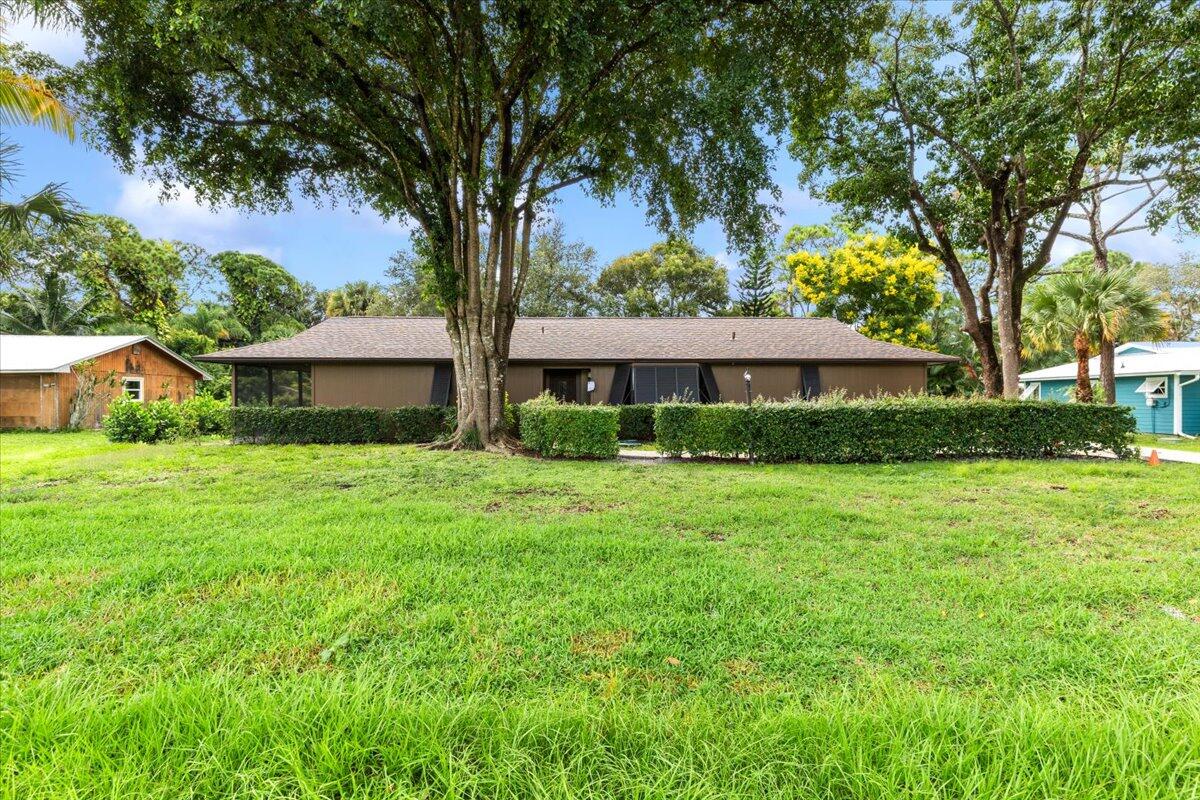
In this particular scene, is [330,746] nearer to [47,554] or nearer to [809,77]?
[47,554]

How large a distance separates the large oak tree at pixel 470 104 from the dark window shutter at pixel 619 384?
16.9ft

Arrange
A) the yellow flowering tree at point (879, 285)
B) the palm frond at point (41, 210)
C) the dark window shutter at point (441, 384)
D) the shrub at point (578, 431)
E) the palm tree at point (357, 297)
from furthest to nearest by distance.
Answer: the palm tree at point (357, 297), the yellow flowering tree at point (879, 285), the dark window shutter at point (441, 384), the shrub at point (578, 431), the palm frond at point (41, 210)

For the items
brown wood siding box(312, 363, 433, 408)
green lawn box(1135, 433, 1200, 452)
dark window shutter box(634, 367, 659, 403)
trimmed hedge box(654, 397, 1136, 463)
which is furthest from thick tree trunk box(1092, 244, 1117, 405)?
brown wood siding box(312, 363, 433, 408)

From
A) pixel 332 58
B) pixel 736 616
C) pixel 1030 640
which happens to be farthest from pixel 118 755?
pixel 332 58

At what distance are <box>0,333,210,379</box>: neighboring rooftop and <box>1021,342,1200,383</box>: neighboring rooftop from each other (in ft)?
107

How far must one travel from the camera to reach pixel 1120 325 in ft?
44.8

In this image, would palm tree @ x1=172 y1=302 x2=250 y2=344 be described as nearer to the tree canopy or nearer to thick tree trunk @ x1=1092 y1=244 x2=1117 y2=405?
the tree canopy

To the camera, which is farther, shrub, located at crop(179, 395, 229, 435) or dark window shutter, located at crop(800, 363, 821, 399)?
dark window shutter, located at crop(800, 363, 821, 399)

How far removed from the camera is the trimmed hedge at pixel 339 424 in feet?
40.4

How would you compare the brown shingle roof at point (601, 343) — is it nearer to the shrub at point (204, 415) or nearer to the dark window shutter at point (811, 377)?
the dark window shutter at point (811, 377)

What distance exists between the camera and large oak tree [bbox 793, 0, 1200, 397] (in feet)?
31.1

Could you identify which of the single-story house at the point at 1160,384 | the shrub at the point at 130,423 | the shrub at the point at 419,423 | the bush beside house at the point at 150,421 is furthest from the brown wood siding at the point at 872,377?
the shrub at the point at 130,423

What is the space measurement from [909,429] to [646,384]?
25.3 ft

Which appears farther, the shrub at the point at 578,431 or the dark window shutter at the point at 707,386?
the dark window shutter at the point at 707,386
